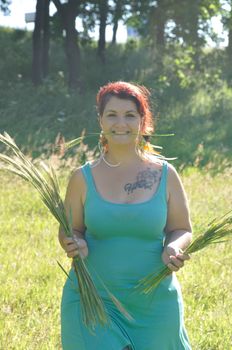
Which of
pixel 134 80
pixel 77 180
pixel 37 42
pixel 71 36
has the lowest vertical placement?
pixel 134 80

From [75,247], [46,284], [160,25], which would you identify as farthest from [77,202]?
[160,25]

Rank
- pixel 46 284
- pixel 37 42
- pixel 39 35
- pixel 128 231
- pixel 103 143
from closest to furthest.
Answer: pixel 128 231 < pixel 103 143 < pixel 46 284 < pixel 37 42 < pixel 39 35

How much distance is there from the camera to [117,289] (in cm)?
292

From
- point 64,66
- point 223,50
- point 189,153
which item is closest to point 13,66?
point 64,66

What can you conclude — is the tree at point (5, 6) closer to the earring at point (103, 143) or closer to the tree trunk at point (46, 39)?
the tree trunk at point (46, 39)

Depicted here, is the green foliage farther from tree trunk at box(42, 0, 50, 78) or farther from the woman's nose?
the woman's nose

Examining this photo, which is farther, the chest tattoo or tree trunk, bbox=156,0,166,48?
tree trunk, bbox=156,0,166,48

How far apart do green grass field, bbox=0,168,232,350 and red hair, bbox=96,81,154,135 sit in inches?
63.5

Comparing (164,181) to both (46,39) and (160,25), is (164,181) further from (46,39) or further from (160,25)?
(160,25)

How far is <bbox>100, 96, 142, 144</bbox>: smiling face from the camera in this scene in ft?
9.93

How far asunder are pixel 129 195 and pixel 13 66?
21.5 metres

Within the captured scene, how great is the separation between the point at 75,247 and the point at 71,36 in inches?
724

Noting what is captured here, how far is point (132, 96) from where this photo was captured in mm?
3043

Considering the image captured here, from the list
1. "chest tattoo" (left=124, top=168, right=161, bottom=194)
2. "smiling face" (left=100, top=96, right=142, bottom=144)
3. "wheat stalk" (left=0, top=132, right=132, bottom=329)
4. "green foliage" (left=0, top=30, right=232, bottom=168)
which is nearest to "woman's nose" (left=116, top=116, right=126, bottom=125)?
"smiling face" (left=100, top=96, right=142, bottom=144)
